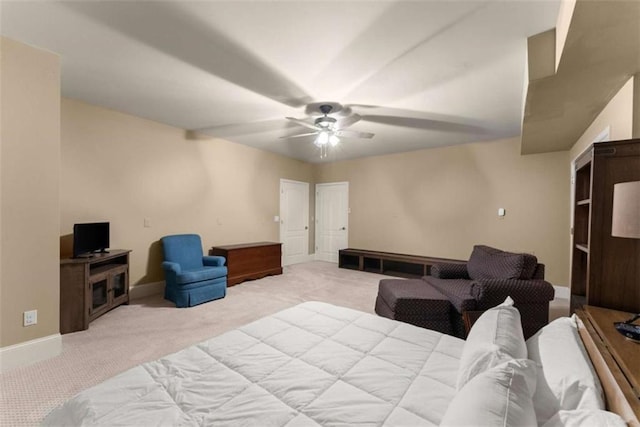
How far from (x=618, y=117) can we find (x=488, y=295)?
1884 millimetres

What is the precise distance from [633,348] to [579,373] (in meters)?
0.38

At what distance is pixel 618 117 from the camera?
7.50 ft

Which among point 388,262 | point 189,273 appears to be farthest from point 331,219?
point 189,273

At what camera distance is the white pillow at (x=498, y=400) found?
0.69 meters

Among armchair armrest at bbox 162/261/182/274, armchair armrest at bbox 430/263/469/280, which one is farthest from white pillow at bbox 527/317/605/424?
armchair armrest at bbox 162/261/182/274

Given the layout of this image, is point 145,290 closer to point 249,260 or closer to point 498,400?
point 249,260

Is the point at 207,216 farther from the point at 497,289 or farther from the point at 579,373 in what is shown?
the point at 579,373

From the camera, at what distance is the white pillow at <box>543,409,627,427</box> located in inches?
26.8

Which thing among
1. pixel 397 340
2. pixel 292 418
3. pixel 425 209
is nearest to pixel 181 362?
pixel 292 418

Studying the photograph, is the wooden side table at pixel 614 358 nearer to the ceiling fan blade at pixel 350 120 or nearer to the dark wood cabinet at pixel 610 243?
the dark wood cabinet at pixel 610 243

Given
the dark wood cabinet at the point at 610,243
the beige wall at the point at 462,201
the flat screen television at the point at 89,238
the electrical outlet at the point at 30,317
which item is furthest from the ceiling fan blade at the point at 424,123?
the electrical outlet at the point at 30,317

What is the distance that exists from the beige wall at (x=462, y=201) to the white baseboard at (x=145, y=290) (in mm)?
4108

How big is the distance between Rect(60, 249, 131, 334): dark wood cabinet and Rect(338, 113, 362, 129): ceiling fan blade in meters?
3.43

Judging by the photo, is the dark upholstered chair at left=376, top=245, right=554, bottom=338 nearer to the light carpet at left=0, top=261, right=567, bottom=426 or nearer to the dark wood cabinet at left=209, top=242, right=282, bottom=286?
the light carpet at left=0, top=261, right=567, bottom=426
